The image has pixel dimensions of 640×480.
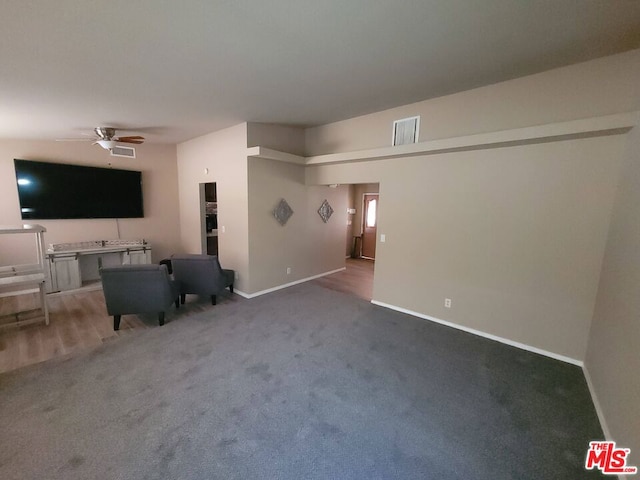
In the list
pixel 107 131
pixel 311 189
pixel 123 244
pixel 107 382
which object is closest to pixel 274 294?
pixel 311 189

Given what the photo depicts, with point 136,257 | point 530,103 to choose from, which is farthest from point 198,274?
point 530,103

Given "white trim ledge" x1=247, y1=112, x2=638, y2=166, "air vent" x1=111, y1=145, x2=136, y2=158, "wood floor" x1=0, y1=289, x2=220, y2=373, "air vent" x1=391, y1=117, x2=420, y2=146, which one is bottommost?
"wood floor" x1=0, y1=289, x2=220, y2=373

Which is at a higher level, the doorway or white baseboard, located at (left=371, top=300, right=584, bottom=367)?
the doorway

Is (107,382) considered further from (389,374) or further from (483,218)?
(483,218)

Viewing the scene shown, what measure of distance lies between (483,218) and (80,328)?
211 inches

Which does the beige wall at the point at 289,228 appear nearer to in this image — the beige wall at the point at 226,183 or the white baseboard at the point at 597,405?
the beige wall at the point at 226,183

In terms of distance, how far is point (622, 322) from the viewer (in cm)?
195

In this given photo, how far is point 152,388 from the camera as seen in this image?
233 centimetres

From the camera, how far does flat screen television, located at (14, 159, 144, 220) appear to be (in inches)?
182

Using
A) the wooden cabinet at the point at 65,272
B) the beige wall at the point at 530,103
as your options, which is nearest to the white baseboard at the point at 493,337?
the beige wall at the point at 530,103

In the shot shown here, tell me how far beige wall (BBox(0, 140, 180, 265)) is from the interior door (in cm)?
520

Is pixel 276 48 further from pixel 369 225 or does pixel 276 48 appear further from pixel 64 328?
pixel 369 225

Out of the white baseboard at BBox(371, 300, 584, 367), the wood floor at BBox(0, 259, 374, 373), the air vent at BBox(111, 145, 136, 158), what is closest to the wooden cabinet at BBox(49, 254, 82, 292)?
the wood floor at BBox(0, 259, 374, 373)

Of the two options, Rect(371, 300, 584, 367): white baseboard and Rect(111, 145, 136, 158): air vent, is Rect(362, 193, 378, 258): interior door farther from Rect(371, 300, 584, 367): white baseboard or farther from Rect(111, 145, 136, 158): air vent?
Rect(111, 145, 136, 158): air vent
